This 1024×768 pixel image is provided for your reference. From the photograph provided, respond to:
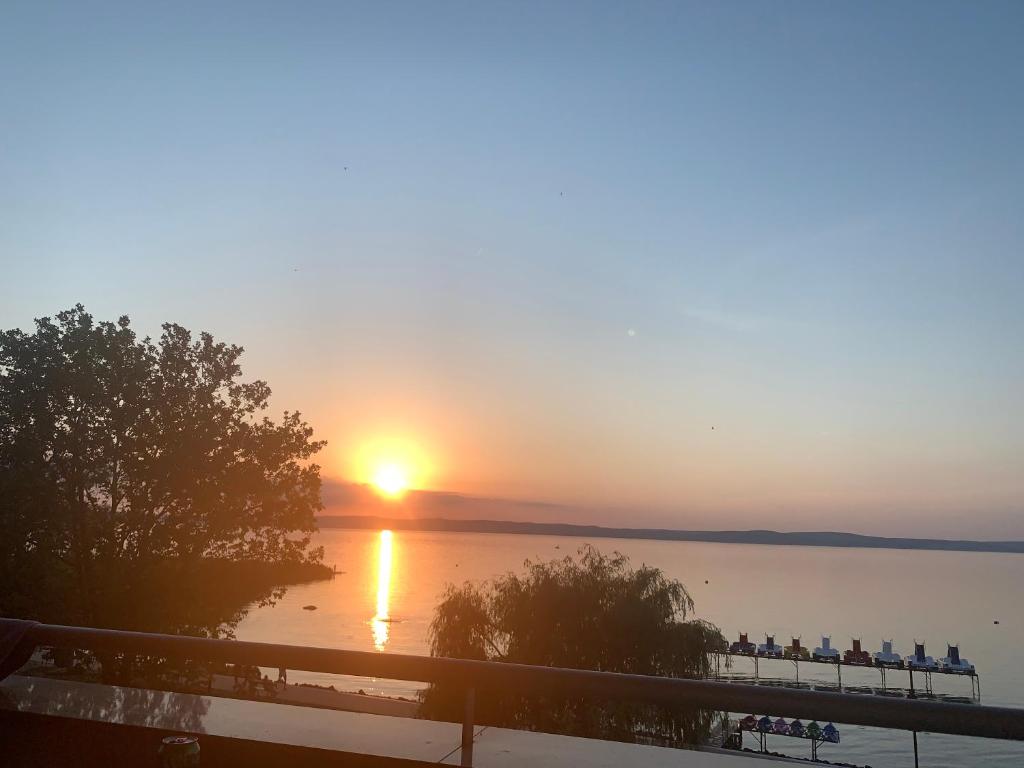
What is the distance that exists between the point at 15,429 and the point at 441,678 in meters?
22.9

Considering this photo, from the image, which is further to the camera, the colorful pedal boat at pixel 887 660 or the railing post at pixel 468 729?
the colorful pedal boat at pixel 887 660

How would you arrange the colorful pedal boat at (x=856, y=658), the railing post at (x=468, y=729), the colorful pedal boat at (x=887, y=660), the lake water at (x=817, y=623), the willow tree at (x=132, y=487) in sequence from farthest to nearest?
the colorful pedal boat at (x=887, y=660) → the colorful pedal boat at (x=856, y=658) → the lake water at (x=817, y=623) → the willow tree at (x=132, y=487) → the railing post at (x=468, y=729)

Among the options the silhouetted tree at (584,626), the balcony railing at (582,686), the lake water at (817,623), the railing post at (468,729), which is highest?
the balcony railing at (582,686)

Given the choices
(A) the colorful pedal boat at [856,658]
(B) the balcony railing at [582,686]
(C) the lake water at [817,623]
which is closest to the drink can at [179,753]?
(B) the balcony railing at [582,686]

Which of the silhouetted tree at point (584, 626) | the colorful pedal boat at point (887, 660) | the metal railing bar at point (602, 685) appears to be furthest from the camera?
the colorful pedal boat at point (887, 660)

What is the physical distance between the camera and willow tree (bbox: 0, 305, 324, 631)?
20.8m

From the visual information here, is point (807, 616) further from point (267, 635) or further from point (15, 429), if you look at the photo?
point (15, 429)

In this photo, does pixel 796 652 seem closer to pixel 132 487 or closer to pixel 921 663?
pixel 921 663

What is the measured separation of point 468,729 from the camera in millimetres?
3186

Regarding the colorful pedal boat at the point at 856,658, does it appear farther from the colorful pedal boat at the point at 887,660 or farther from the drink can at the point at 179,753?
the drink can at the point at 179,753

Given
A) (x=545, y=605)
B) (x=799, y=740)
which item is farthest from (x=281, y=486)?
(x=799, y=740)

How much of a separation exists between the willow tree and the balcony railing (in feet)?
65.2

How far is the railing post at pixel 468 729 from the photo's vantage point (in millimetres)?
3047

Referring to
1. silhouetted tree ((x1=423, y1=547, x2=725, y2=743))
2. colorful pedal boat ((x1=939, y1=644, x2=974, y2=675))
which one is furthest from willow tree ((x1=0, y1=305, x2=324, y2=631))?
colorful pedal boat ((x1=939, y1=644, x2=974, y2=675))
